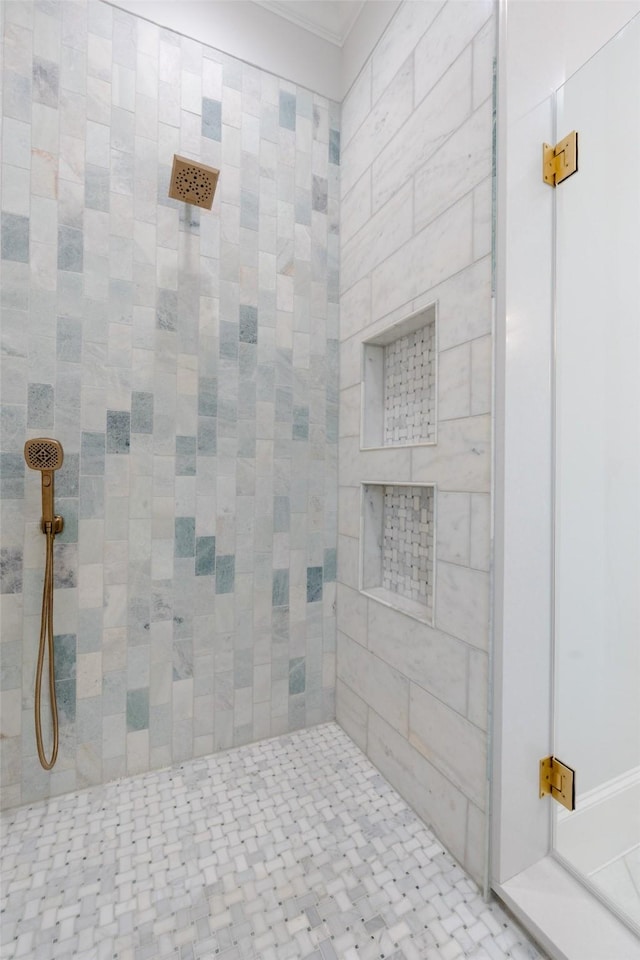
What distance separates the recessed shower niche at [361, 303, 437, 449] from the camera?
1.38m

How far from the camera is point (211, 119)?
1493 mm

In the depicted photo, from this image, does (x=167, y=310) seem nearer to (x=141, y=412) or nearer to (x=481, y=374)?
(x=141, y=412)

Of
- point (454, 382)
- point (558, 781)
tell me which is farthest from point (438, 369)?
point (558, 781)

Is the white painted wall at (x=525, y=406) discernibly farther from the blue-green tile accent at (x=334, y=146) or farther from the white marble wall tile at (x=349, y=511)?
the blue-green tile accent at (x=334, y=146)

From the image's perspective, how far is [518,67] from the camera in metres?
1.02

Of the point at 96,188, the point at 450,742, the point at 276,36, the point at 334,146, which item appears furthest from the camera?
the point at 334,146

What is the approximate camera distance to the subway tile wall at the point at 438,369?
1.06 m

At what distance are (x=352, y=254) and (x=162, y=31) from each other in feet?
2.97

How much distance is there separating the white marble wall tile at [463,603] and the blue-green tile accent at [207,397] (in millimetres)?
898

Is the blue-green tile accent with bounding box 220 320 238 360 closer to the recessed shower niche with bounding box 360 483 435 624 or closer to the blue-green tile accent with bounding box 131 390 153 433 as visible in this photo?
the blue-green tile accent with bounding box 131 390 153 433

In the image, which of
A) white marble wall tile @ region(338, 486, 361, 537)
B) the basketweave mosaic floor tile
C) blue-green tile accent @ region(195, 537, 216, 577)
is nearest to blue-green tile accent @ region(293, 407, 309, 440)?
white marble wall tile @ region(338, 486, 361, 537)

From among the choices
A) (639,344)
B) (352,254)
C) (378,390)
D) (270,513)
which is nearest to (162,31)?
(352,254)

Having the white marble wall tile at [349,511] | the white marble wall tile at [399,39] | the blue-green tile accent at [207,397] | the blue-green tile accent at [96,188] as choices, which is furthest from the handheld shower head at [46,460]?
the white marble wall tile at [399,39]

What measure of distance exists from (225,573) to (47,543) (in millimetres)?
550
